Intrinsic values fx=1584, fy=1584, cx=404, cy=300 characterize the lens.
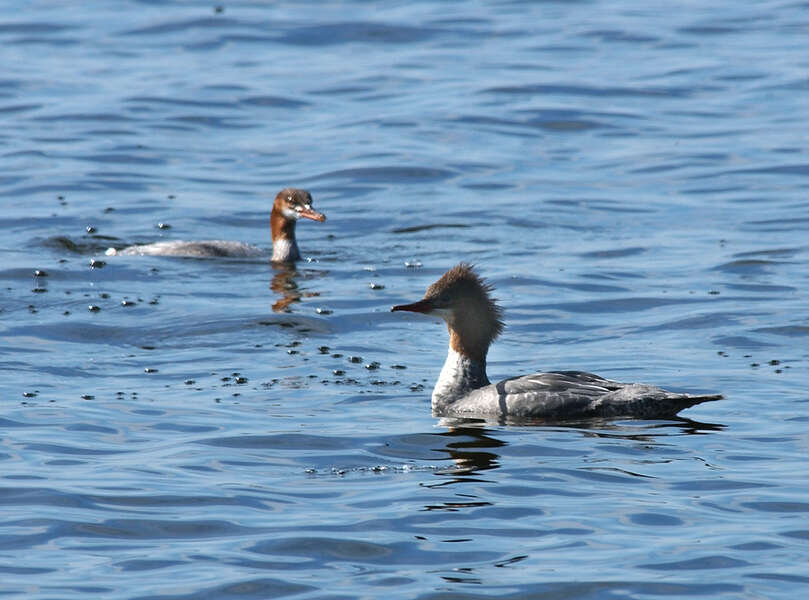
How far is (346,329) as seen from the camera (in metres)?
14.0

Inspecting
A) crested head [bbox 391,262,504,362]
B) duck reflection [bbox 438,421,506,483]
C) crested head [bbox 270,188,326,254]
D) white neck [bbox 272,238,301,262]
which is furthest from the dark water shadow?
duck reflection [bbox 438,421,506,483]

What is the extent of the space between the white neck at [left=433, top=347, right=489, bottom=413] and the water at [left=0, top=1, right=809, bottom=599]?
0.49 feet

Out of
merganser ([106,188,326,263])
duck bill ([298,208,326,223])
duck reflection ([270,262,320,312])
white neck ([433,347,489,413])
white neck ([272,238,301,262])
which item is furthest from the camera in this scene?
white neck ([272,238,301,262])

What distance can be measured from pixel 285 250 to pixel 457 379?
21.3 ft

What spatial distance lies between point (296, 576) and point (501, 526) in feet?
4.25

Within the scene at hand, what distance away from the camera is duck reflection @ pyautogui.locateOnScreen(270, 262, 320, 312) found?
49.4 ft

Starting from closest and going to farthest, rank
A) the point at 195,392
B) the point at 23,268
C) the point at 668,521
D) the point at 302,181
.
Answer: the point at 668,521 → the point at 195,392 → the point at 23,268 → the point at 302,181

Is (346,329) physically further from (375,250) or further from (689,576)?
(689,576)

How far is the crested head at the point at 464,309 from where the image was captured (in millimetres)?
11516

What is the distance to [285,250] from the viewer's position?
1758cm

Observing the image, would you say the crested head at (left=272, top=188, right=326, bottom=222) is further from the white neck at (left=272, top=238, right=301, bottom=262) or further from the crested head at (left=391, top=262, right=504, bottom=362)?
the crested head at (left=391, top=262, right=504, bottom=362)

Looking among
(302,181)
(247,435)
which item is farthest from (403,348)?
(302,181)

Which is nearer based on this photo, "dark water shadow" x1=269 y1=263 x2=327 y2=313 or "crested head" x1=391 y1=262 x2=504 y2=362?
"crested head" x1=391 y1=262 x2=504 y2=362

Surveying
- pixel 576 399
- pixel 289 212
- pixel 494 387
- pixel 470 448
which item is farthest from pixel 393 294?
pixel 470 448
